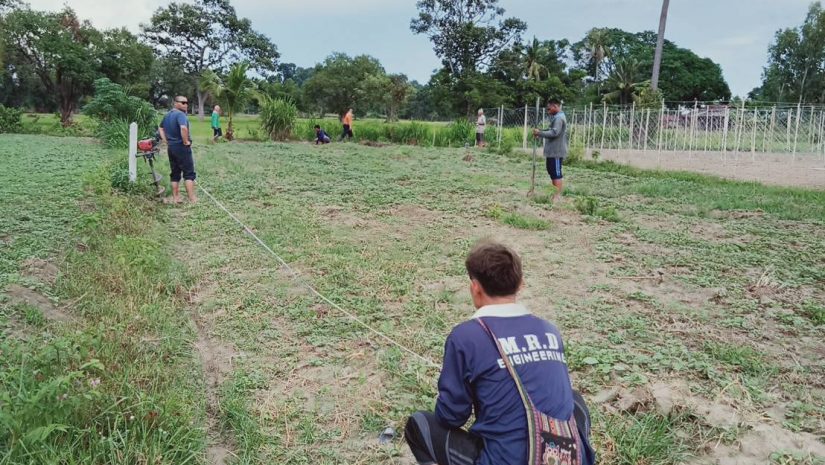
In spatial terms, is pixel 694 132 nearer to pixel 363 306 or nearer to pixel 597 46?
pixel 363 306

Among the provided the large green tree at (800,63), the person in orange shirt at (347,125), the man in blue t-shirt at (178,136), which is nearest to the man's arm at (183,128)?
the man in blue t-shirt at (178,136)

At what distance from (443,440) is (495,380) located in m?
0.33

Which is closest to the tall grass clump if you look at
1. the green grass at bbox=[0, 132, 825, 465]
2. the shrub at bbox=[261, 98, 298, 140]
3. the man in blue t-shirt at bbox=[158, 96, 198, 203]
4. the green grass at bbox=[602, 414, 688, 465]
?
the shrub at bbox=[261, 98, 298, 140]

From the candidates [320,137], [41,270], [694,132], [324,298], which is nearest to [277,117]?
[320,137]

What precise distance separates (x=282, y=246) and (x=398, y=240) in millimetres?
1212

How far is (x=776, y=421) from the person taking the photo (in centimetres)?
280

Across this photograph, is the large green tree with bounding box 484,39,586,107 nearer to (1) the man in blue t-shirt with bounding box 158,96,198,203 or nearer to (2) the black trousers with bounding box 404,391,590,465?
(1) the man in blue t-shirt with bounding box 158,96,198,203

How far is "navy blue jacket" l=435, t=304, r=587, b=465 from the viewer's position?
176 cm

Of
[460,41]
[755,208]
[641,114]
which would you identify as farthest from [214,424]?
[460,41]

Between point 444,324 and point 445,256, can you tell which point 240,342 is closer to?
point 444,324

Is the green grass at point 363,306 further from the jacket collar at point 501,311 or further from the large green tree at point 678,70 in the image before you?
the large green tree at point 678,70

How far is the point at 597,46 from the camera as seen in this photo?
50719 mm

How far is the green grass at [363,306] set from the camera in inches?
105

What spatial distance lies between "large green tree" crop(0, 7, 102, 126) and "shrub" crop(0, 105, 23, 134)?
11.8 feet
